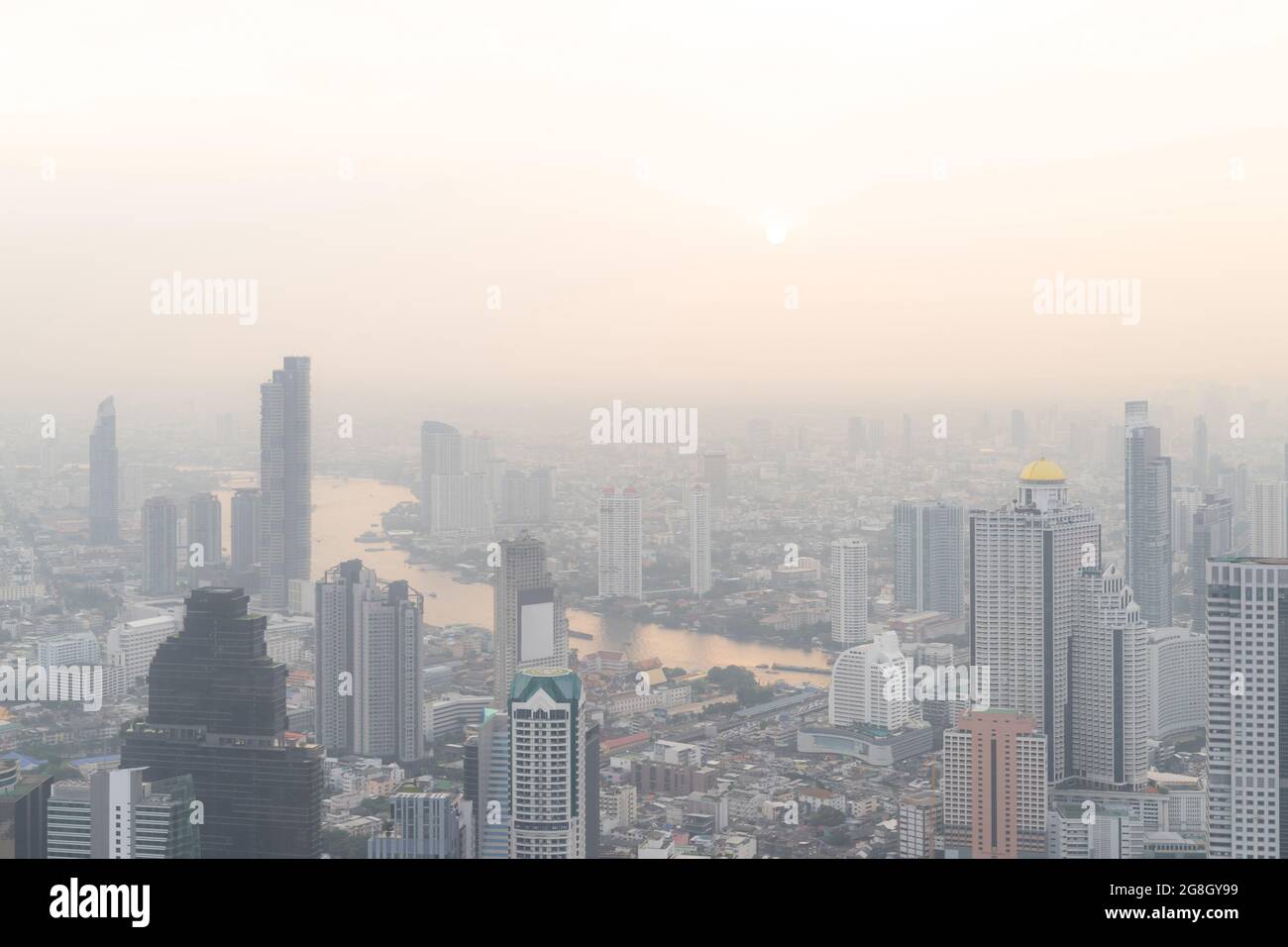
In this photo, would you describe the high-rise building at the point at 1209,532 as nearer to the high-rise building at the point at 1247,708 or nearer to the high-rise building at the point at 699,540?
the high-rise building at the point at 1247,708

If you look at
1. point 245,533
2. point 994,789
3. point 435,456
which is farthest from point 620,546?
point 994,789

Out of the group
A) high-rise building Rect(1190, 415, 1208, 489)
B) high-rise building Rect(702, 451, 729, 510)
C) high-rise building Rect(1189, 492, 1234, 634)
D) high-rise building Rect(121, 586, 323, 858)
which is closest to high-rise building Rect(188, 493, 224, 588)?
high-rise building Rect(121, 586, 323, 858)

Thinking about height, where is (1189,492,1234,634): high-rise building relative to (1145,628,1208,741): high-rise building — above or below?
above

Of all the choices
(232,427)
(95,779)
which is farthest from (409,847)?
(232,427)

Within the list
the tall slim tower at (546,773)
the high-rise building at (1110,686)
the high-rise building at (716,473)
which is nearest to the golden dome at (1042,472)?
the high-rise building at (1110,686)

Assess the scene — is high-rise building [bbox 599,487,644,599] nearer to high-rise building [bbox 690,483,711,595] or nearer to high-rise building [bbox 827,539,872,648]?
high-rise building [bbox 690,483,711,595]
